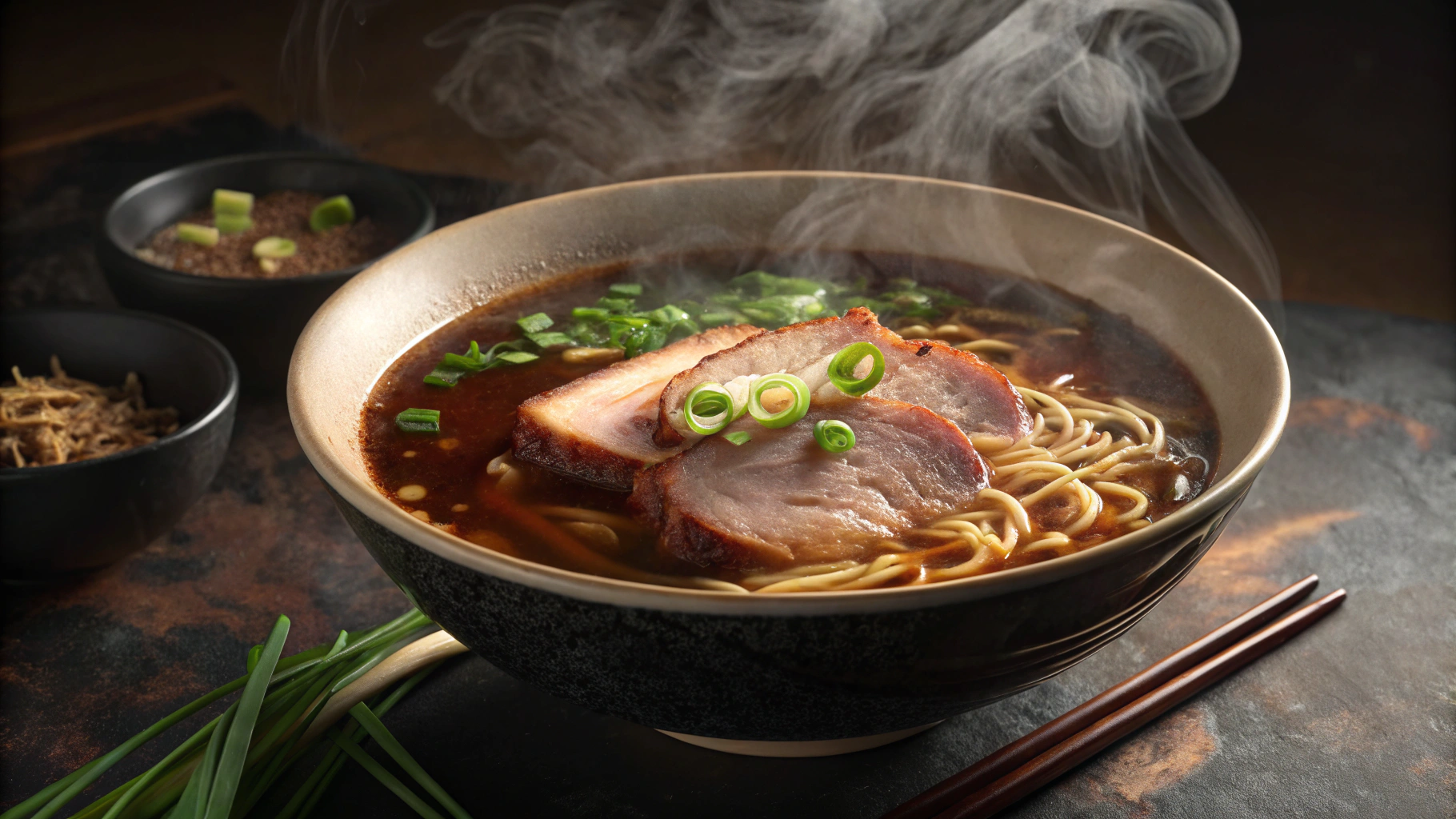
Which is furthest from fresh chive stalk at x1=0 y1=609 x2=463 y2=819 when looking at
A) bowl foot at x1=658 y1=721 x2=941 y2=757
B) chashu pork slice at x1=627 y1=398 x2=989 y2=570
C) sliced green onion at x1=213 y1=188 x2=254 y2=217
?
sliced green onion at x1=213 y1=188 x2=254 y2=217

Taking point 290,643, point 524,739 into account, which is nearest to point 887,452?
point 524,739

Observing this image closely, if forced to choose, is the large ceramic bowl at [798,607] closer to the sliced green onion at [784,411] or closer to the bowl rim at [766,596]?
the bowl rim at [766,596]

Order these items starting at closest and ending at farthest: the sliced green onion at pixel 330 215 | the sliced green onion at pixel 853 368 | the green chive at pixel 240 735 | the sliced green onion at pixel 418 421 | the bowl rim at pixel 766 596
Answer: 1. the bowl rim at pixel 766 596
2. the green chive at pixel 240 735
3. the sliced green onion at pixel 853 368
4. the sliced green onion at pixel 418 421
5. the sliced green onion at pixel 330 215

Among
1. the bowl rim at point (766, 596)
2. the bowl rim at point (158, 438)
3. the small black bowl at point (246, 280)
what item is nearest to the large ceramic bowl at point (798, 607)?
the bowl rim at point (766, 596)

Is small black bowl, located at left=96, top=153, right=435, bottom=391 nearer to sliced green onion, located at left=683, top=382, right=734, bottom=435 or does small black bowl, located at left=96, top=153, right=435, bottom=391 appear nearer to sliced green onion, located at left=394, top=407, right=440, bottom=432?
sliced green onion, located at left=394, top=407, right=440, bottom=432

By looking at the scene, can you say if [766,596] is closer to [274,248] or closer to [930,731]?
[930,731]

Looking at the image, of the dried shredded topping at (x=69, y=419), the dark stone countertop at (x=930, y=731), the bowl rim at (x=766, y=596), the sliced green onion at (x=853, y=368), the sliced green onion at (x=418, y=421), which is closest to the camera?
the bowl rim at (x=766, y=596)
